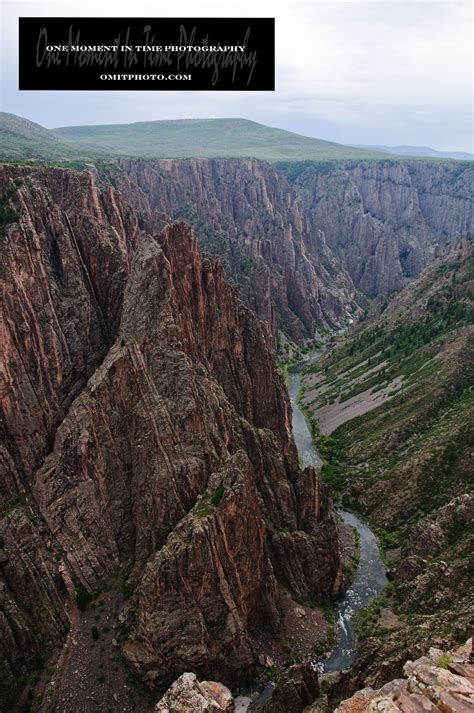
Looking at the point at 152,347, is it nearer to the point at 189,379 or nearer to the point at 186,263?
the point at 189,379

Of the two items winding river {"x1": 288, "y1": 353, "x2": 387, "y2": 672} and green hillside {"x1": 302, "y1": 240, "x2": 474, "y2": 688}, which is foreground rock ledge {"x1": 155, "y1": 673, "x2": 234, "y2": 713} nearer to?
green hillside {"x1": 302, "y1": 240, "x2": 474, "y2": 688}

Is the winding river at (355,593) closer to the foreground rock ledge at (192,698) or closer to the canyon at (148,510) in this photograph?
the canyon at (148,510)

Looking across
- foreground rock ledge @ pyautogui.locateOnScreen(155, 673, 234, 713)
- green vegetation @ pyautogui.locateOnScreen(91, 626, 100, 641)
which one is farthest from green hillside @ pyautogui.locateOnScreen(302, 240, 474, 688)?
green vegetation @ pyautogui.locateOnScreen(91, 626, 100, 641)

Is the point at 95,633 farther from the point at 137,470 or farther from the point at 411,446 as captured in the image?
the point at 411,446

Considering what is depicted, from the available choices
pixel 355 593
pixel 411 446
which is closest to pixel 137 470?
pixel 355 593

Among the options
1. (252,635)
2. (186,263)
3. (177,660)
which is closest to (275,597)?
(252,635)

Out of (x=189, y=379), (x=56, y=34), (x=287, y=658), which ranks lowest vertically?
(x=287, y=658)

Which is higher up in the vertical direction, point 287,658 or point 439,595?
point 439,595

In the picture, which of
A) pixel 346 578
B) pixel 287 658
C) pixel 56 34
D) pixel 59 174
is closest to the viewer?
pixel 56 34
